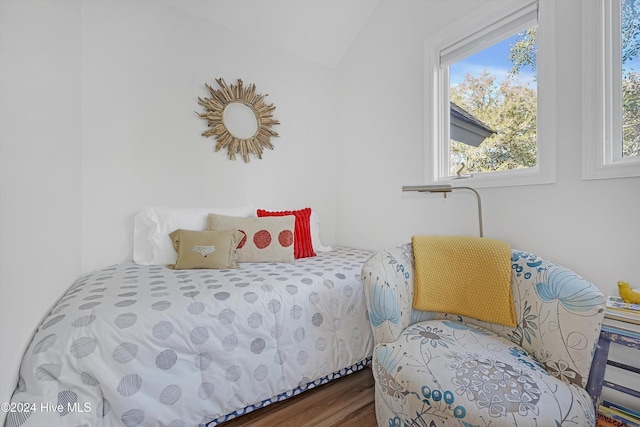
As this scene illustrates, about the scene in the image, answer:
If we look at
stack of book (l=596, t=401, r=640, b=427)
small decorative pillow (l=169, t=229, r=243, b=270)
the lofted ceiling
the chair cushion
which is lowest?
stack of book (l=596, t=401, r=640, b=427)

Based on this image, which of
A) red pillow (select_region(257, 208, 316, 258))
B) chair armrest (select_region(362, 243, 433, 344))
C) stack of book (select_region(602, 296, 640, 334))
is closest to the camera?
stack of book (select_region(602, 296, 640, 334))

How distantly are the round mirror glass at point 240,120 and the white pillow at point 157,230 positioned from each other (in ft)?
2.66

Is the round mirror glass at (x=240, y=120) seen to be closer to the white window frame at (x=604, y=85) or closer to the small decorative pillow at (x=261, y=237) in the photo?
the small decorative pillow at (x=261, y=237)

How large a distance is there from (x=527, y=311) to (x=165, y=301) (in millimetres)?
1531

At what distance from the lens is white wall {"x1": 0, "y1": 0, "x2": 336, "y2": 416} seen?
0.89 metres

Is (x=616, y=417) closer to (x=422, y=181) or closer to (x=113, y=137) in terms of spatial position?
(x=422, y=181)

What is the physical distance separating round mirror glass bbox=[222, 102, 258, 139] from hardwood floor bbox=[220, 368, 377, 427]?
197 centimetres

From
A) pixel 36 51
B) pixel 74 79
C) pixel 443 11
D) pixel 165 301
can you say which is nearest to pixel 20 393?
pixel 165 301

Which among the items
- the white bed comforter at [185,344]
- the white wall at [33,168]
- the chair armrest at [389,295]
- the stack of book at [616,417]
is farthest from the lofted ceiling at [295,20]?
the stack of book at [616,417]

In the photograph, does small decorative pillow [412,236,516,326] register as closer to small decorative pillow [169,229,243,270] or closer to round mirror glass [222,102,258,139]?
small decorative pillow [169,229,243,270]

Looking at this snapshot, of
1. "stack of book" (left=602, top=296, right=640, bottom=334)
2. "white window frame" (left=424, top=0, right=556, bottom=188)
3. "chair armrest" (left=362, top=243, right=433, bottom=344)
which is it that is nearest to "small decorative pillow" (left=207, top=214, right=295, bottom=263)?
"chair armrest" (left=362, top=243, right=433, bottom=344)

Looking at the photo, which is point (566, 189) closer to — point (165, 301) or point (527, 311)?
point (527, 311)

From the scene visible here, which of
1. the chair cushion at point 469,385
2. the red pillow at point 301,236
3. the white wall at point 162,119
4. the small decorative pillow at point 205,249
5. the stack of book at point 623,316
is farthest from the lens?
the red pillow at point 301,236

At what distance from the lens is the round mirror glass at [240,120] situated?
89.4 inches
